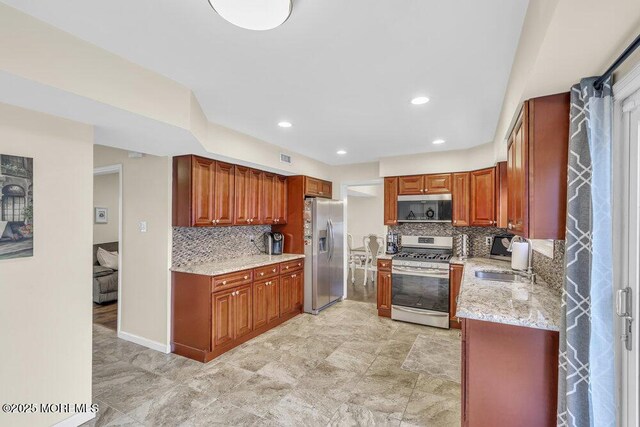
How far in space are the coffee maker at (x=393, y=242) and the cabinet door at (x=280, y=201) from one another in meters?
1.71

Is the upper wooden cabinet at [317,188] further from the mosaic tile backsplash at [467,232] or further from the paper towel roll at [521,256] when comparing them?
the paper towel roll at [521,256]

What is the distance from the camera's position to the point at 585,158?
139 cm

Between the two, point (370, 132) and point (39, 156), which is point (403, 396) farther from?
point (39, 156)

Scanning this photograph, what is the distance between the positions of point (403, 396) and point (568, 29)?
2.58m

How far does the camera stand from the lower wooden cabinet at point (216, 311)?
3059 mm

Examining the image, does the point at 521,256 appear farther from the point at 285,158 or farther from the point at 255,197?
the point at 255,197

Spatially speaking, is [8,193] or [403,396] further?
[403,396]

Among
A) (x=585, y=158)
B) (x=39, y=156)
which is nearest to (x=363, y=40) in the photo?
(x=585, y=158)

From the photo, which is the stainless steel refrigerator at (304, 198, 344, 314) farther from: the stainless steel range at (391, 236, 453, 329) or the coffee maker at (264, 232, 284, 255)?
the stainless steel range at (391, 236, 453, 329)

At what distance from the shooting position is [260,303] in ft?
12.2

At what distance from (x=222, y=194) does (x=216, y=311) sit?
4.41 feet

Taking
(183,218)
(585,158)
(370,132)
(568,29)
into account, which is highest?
(370,132)

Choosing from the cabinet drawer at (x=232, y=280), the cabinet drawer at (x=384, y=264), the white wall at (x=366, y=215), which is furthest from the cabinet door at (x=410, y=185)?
the white wall at (x=366, y=215)

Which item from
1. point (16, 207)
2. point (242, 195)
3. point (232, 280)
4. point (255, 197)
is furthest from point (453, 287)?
point (16, 207)
